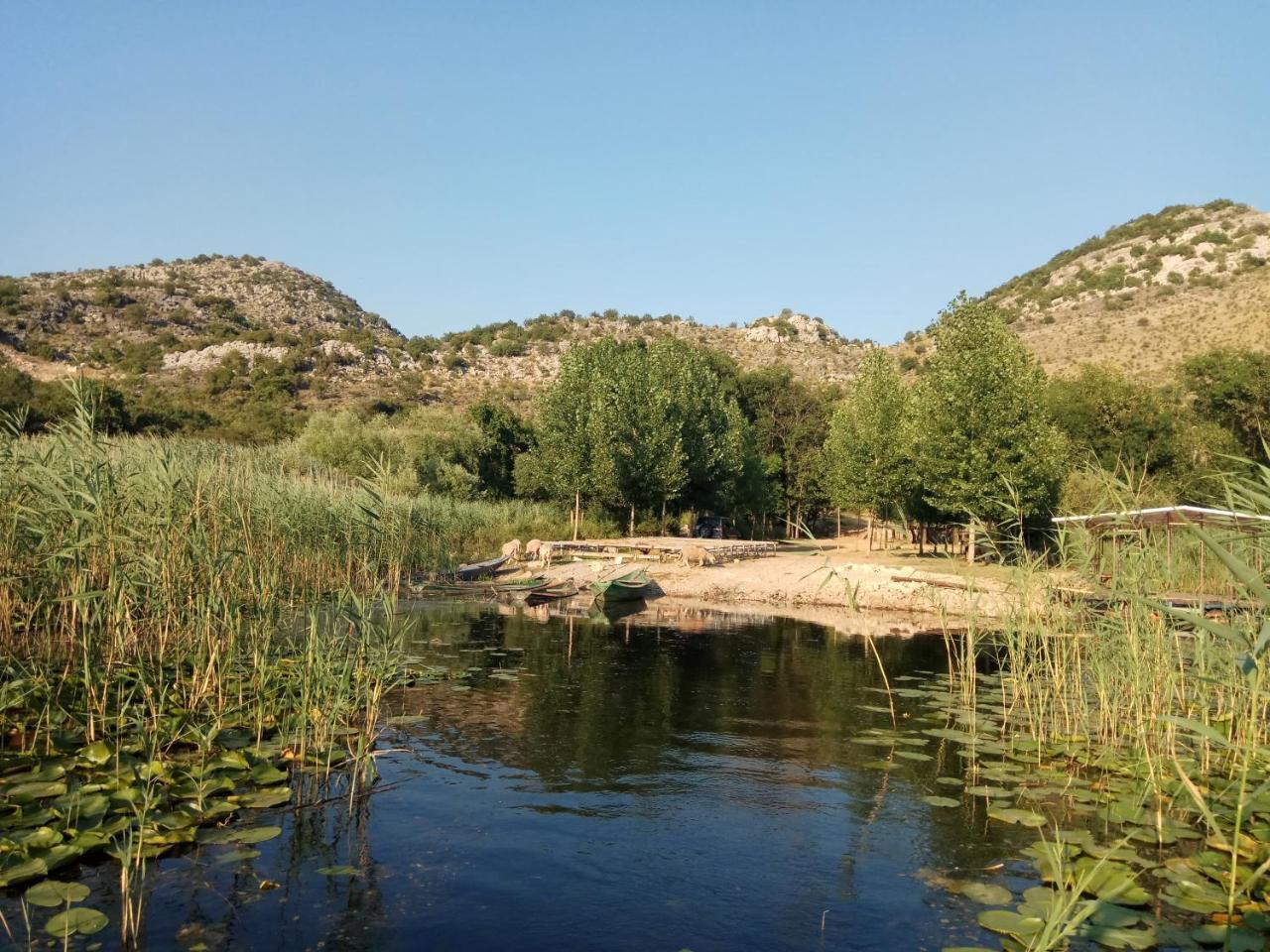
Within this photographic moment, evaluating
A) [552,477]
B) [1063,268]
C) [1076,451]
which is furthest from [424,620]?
[1063,268]

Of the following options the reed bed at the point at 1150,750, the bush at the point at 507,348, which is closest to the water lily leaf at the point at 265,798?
the reed bed at the point at 1150,750

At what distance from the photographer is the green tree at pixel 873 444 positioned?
43469 mm

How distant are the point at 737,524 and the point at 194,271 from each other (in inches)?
2695

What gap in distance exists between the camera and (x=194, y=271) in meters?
94.1

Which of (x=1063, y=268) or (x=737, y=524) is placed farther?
(x=1063, y=268)

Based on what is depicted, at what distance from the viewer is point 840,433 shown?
163ft

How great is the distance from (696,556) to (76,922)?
96.6 ft

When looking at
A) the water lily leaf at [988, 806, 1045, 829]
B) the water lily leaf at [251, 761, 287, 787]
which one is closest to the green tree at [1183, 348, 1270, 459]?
the water lily leaf at [988, 806, 1045, 829]

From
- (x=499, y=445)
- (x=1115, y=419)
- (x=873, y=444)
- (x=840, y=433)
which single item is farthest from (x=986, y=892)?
(x=499, y=445)

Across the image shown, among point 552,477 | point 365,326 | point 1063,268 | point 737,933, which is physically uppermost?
point 1063,268

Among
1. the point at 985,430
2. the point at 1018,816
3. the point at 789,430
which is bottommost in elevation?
the point at 1018,816

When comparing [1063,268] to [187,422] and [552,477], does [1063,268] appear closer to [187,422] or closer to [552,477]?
[552,477]

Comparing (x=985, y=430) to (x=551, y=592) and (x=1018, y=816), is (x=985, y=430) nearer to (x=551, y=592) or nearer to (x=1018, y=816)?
(x=551, y=592)

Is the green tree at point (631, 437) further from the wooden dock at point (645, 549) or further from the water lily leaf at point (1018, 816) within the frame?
the water lily leaf at point (1018, 816)
